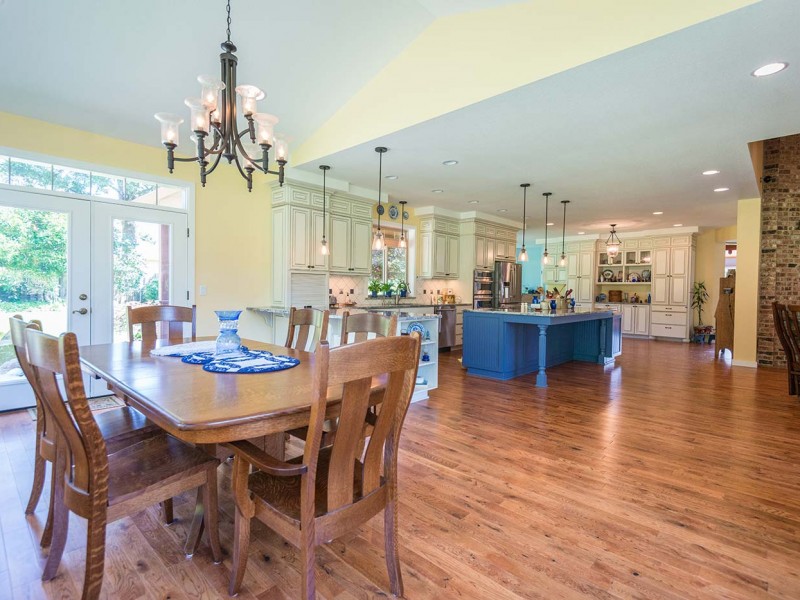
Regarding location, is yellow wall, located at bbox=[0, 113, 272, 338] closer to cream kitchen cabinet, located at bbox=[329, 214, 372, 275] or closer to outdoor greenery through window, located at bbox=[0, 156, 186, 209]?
outdoor greenery through window, located at bbox=[0, 156, 186, 209]

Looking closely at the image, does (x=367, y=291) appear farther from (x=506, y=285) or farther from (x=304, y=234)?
(x=506, y=285)

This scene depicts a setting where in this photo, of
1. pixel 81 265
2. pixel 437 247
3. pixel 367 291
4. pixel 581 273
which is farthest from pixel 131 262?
pixel 581 273

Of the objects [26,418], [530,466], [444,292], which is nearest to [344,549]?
[530,466]

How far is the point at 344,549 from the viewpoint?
1857mm

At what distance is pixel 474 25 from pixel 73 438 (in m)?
3.44

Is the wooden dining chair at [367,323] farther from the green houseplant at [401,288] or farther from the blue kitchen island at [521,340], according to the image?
the green houseplant at [401,288]

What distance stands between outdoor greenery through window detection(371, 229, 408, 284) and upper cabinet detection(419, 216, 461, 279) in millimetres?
328

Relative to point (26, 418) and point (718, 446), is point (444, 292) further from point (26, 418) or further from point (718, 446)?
point (26, 418)

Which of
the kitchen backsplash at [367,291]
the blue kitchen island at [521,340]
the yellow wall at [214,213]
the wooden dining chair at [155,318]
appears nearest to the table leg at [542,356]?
the blue kitchen island at [521,340]

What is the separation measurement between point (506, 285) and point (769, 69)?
5.84 metres

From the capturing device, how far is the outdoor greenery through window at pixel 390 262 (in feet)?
24.1

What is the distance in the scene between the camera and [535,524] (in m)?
2.06

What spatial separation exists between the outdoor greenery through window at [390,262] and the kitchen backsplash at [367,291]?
377 millimetres

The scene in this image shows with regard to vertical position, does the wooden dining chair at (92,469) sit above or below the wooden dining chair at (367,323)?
below
